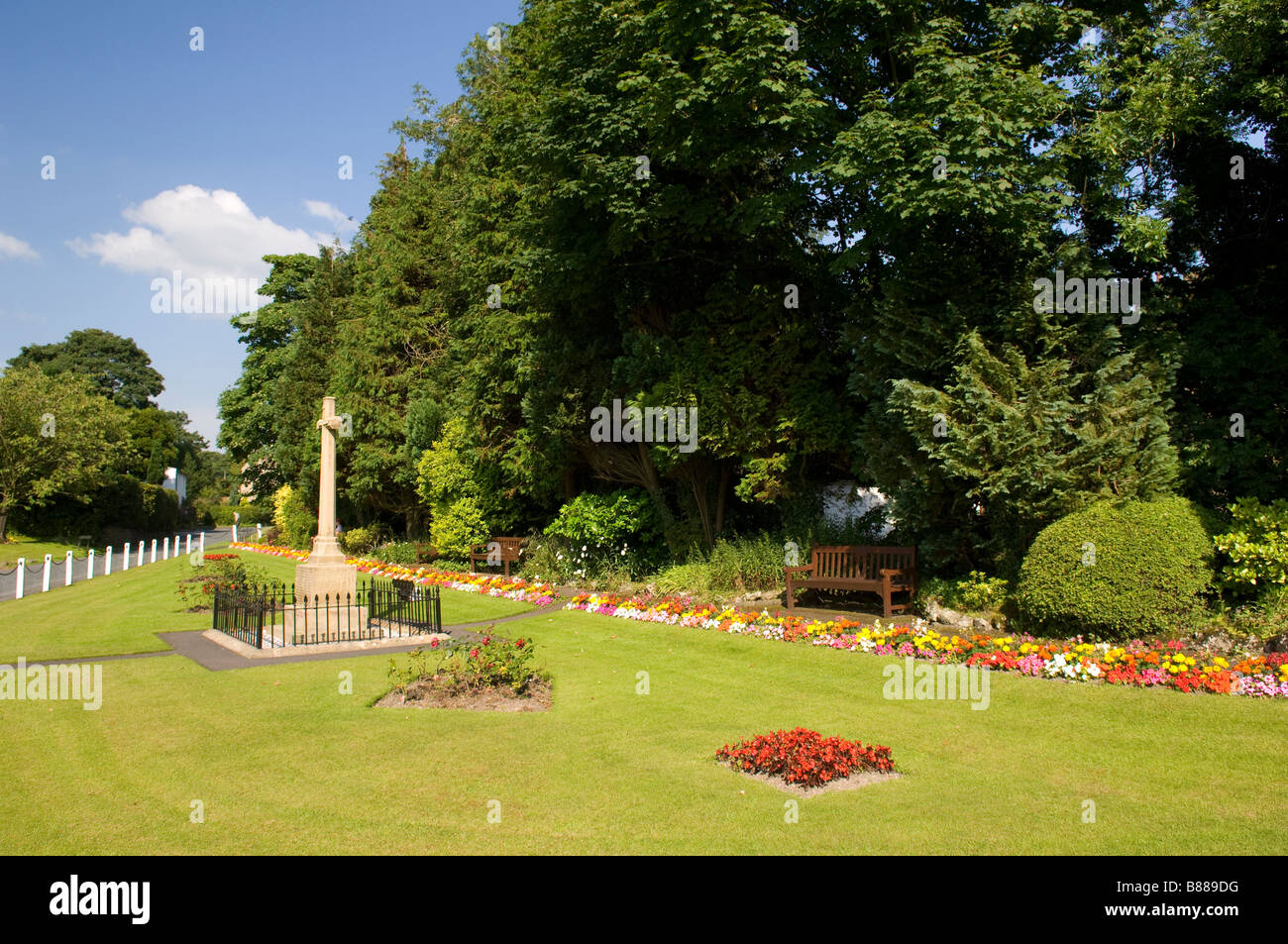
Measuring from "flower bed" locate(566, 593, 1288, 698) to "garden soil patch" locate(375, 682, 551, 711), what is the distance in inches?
179

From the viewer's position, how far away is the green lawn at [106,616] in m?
13.3

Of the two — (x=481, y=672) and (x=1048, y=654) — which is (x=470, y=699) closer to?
(x=481, y=672)

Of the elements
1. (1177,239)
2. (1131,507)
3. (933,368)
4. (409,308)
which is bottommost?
(1131,507)

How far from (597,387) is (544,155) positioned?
533 cm

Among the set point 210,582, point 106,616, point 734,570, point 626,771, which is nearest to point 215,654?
point 106,616

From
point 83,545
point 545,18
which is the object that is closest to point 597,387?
point 545,18

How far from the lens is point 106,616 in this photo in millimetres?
17172

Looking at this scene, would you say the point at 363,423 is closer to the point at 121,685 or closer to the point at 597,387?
the point at 597,387

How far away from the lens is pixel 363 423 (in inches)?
1233

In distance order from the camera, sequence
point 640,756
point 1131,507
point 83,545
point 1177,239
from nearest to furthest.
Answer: point 640,756
point 1131,507
point 1177,239
point 83,545

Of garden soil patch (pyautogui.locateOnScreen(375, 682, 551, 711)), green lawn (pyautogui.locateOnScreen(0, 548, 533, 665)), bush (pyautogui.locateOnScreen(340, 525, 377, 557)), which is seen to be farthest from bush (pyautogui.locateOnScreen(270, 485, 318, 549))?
garden soil patch (pyautogui.locateOnScreen(375, 682, 551, 711))

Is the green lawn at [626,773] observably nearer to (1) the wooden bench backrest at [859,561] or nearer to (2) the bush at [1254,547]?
(2) the bush at [1254,547]

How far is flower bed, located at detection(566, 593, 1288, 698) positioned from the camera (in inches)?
319

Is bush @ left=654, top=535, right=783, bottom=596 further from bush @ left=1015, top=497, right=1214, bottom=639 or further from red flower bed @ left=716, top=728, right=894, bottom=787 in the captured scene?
red flower bed @ left=716, top=728, right=894, bottom=787
